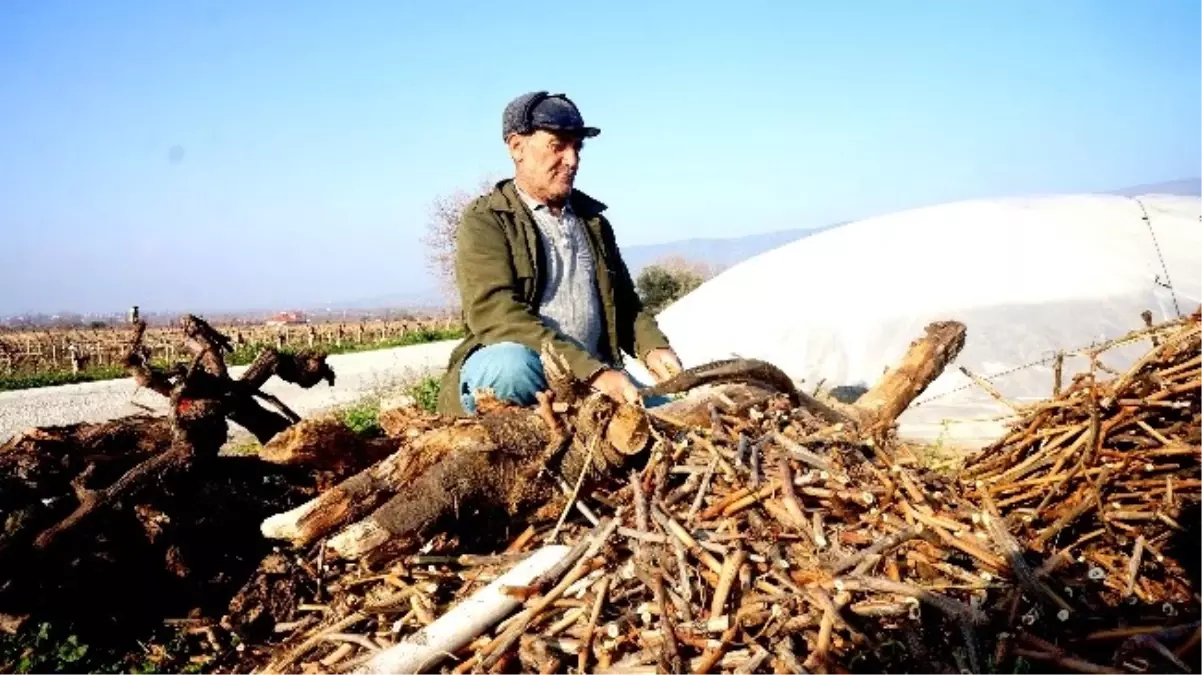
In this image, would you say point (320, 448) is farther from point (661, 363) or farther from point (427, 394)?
point (427, 394)

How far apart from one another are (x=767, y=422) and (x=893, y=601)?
1028 millimetres

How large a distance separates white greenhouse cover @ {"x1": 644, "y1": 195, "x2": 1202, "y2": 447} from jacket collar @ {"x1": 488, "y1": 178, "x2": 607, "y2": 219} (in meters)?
4.59

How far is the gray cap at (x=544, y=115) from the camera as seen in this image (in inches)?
151

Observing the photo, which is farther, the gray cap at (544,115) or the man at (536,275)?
the gray cap at (544,115)

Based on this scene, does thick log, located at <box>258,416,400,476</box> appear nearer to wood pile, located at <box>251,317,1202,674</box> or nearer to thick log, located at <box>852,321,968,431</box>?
wood pile, located at <box>251,317,1202,674</box>

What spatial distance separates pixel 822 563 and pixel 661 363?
231cm

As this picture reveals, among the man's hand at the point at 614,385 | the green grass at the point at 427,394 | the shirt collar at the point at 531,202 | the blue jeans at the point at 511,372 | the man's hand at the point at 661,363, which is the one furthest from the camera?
the green grass at the point at 427,394

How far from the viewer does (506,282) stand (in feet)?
12.4

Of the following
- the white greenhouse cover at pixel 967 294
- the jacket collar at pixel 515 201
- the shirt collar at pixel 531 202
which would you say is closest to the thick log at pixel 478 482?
the jacket collar at pixel 515 201

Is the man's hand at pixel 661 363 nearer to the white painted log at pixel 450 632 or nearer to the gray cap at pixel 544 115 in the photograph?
the gray cap at pixel 544 115

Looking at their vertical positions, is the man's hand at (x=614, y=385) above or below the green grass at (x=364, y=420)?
above

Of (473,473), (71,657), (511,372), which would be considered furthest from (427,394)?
(473,473)

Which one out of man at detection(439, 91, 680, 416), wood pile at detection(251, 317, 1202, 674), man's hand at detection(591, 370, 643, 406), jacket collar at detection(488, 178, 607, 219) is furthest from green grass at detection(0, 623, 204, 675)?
jacket collar at detection(488, 178, 607, 219)

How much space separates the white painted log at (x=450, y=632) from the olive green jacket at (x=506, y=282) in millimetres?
1160
